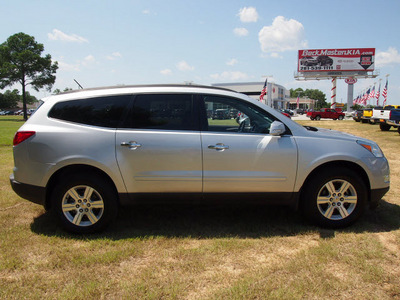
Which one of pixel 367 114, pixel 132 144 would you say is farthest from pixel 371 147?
pixel 367 114

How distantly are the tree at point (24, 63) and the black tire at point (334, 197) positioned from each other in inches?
2210

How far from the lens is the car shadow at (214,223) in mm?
3711

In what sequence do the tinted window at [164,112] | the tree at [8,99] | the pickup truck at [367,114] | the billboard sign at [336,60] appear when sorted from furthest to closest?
the tree at [8,99]
the billboard sign at [336,60]
the pickup truck at [367,114]
the tinted window at [164,112]

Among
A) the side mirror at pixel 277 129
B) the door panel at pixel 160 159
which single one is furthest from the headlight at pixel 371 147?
the door panel at pixel 160 159

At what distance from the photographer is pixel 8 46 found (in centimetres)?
5066

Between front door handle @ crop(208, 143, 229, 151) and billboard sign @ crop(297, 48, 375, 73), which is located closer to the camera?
front door handle @ crop(208, 143, 229, 151)

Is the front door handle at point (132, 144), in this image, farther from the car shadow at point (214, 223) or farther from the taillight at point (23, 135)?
the taillight at point (23, 135)

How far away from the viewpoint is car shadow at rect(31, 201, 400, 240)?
3711 mm

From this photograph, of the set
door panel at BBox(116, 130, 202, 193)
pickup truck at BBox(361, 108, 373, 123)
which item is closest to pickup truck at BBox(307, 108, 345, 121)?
pickup truck at BBox(361, 108, 373, 123)

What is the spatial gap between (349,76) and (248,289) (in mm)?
66179

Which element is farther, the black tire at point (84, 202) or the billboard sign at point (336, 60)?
the billboard sign at point (336, 60)

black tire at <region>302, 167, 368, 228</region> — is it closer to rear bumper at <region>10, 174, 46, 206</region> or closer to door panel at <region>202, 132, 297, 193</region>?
door panel at <region>202, 132, 297, 193</region>

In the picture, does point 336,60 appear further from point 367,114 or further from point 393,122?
point 393,122

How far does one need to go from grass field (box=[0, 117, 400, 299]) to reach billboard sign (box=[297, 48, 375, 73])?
202ft
